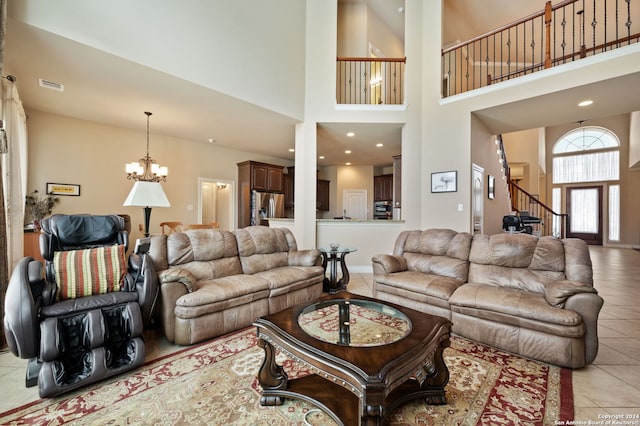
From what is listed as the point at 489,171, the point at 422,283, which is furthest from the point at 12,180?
the point at 489,171

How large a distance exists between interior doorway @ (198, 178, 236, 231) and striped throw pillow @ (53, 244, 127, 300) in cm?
491

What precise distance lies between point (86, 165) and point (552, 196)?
14803mm

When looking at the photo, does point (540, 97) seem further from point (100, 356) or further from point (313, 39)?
point (100, 356)

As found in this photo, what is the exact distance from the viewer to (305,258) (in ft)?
11.9

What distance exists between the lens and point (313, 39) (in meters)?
5.21

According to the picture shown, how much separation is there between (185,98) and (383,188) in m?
6.47

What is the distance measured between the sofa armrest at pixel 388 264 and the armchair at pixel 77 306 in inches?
94.3

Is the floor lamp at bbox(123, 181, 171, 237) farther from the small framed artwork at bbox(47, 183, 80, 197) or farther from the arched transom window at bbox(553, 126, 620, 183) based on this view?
the arched transom window at bbox(553, 126, 620, 183)

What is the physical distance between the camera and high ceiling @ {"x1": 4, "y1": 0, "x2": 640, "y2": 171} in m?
2.96

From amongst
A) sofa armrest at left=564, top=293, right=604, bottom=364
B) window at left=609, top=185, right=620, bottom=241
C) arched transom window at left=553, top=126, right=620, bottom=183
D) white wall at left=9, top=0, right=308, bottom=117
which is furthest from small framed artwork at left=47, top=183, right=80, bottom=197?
window at left=609, top=185, right=620, bottom=241

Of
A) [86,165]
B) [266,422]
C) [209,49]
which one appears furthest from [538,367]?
[86,165]

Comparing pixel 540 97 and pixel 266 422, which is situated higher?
pixel 540 97

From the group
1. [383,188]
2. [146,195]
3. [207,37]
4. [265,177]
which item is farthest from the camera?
[383,188]

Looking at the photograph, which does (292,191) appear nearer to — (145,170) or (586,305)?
(145,170)
